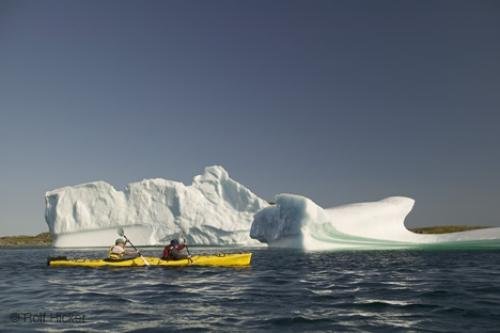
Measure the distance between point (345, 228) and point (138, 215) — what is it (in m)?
26.4

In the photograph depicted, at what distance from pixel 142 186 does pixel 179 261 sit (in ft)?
120

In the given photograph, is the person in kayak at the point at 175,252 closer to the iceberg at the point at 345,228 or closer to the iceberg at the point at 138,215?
the iceberg at the point at 345,228

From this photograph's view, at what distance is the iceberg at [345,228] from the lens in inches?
1645

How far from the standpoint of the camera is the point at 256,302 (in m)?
11.4

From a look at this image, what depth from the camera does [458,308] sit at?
33.8ft

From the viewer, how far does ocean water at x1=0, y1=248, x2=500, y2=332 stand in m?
8.62

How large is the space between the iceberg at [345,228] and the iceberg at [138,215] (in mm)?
11757

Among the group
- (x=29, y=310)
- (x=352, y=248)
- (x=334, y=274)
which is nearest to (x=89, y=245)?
(x=352, y=248)

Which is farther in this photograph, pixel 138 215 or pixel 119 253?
pixel 138 215

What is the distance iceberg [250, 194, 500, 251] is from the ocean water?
23.2 m

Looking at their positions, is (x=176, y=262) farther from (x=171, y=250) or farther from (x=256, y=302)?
(x=256, y=302)

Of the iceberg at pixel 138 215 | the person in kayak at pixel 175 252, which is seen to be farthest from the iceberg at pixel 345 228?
the person in kayak at pixel 175 252

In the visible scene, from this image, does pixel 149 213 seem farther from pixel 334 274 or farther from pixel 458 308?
pixel 458 308

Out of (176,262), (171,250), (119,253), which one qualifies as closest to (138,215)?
(119,253)
